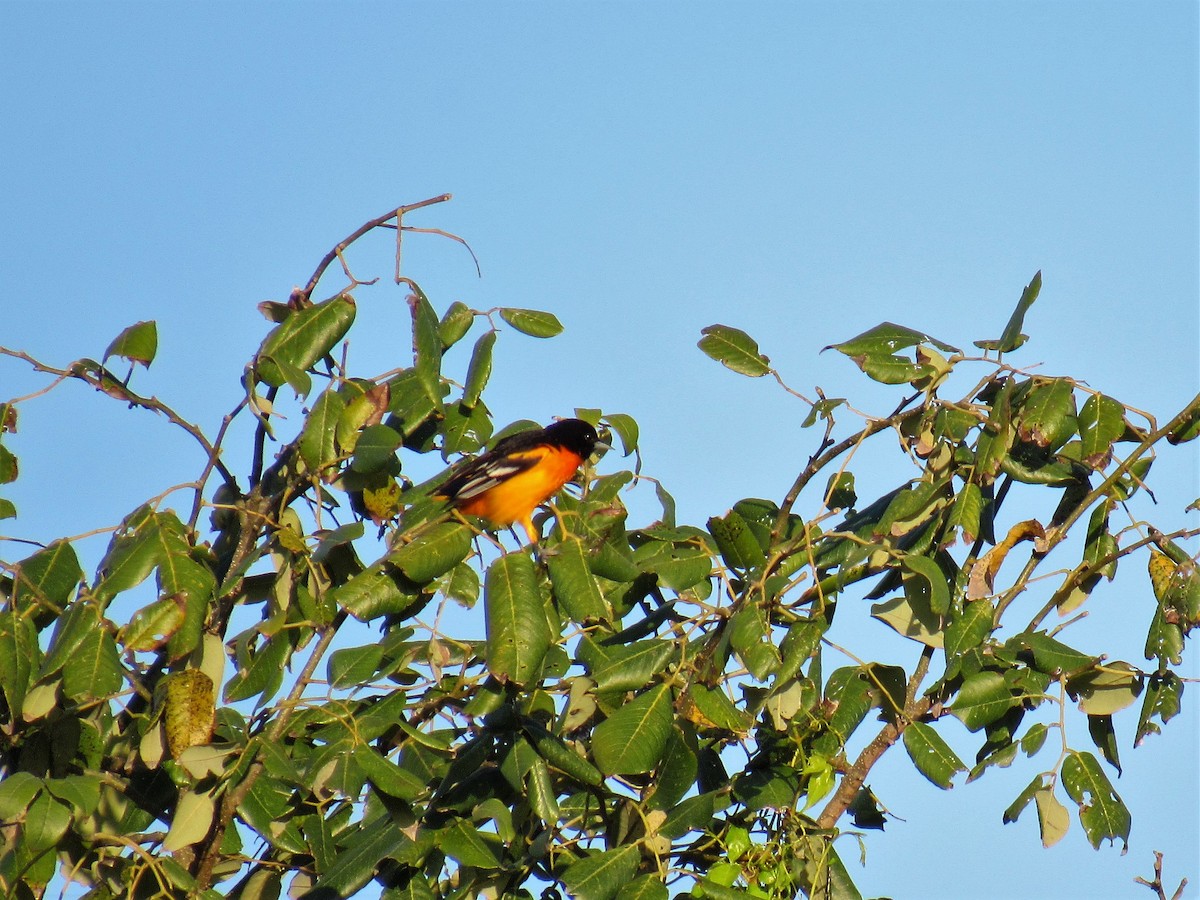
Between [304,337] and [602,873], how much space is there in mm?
1612

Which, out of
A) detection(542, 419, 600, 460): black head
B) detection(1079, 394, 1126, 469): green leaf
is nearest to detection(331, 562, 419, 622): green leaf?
detection(542, 419, 600, 460): black head

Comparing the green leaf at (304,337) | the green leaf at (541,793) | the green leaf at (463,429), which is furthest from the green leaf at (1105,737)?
the green leaf at (304,337)

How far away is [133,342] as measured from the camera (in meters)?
3.54

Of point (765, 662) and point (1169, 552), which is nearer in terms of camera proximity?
point (765, 662)

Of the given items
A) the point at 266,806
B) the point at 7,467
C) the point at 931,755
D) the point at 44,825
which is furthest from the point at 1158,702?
the point at 7,467

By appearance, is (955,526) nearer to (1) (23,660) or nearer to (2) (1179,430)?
(2) (1179,430)

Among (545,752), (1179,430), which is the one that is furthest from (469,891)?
(1179,430)

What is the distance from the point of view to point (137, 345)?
353 centimetres

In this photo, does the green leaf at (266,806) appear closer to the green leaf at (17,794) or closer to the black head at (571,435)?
the green leaf at (17,794)

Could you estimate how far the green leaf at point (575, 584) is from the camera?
3127 millimetres

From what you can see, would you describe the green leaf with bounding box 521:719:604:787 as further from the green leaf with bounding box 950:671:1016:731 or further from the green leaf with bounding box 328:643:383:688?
the green leaf with bounding box 950:671:1016:731

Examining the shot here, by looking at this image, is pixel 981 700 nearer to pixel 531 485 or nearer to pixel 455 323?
pixel 455 323

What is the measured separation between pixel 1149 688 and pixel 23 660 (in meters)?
2.66

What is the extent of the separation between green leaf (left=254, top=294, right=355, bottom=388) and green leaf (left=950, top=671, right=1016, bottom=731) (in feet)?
6.10
